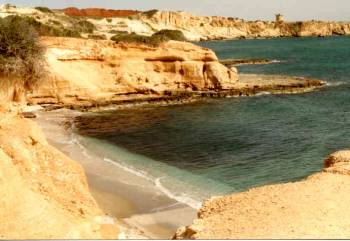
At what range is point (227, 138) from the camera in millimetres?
30406

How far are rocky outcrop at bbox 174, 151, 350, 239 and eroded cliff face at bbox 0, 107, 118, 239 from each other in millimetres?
2699

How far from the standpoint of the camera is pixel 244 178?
A: 2230cm

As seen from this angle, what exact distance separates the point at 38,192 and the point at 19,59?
4062 mm

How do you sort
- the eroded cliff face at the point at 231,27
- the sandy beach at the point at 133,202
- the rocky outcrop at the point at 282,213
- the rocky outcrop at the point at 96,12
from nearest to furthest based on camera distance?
the rocky outcrop at the point at 282,213 → the sandy beach at the point at 133,202 → the rocky outcrop at the point at 96,12 → the eroded cliff face at the point at 231,27

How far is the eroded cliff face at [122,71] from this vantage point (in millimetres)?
40219

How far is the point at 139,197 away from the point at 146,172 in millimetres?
3860

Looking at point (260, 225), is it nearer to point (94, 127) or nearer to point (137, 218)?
point (137, 218)

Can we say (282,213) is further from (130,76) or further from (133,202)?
(130,76)

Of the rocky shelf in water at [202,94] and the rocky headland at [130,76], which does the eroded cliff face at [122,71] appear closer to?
the rocky headland at [130,76]

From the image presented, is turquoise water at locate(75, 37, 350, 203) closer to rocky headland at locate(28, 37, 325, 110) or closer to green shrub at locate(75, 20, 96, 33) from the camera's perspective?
rocky headland at locate(28, 37, 325, 110)

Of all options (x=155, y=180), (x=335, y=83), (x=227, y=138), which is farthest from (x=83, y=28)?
(x=155, y=180)

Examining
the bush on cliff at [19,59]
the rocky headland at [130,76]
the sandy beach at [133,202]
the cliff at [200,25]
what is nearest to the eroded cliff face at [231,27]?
the cliff at [200,25]

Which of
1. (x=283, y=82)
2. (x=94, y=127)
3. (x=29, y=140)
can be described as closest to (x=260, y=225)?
(x=29, y=140)

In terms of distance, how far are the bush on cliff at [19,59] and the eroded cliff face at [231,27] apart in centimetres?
12527
